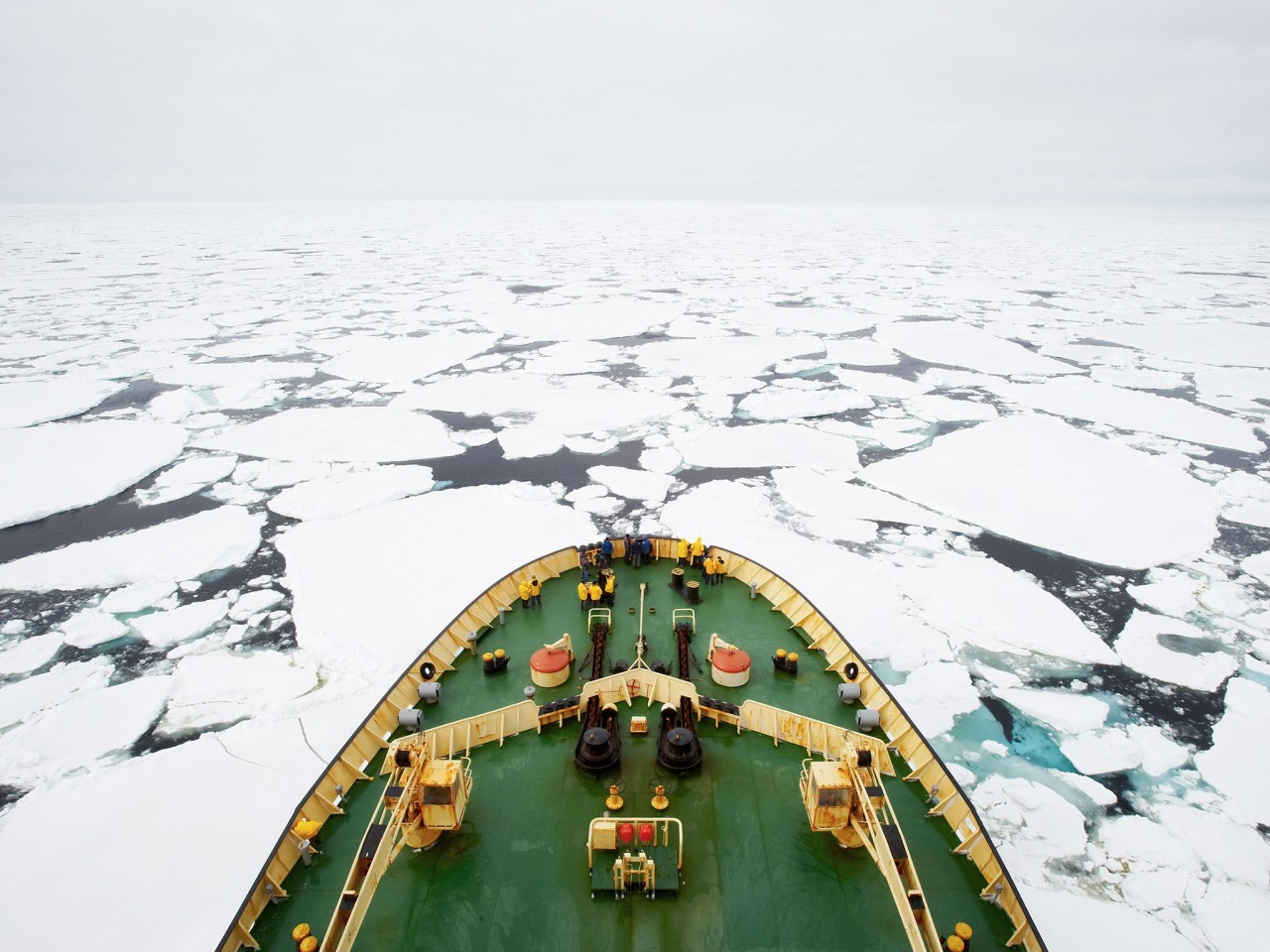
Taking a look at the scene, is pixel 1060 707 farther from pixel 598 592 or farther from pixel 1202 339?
pixel 1202 339

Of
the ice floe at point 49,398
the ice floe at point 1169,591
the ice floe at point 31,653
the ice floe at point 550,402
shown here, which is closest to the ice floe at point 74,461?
the ice floe at point 49,398

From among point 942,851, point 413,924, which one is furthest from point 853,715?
point 413,924

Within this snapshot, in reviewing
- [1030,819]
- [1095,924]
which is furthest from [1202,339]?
[1095,924]

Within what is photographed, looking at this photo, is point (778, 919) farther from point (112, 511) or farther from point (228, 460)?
point (228, 460)

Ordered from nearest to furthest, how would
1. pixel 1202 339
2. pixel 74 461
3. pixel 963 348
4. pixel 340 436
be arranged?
pixel 74 461, pixel 340 436, pixel 963 348, pixel 1202 339

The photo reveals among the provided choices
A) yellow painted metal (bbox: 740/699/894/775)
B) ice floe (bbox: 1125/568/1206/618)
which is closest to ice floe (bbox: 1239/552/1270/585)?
ice floe (bbox: 1125/568/1206/618)

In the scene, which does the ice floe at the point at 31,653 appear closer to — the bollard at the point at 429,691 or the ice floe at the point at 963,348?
the bollard at the point at 429,691

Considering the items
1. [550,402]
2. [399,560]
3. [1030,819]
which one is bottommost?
[550,402]
